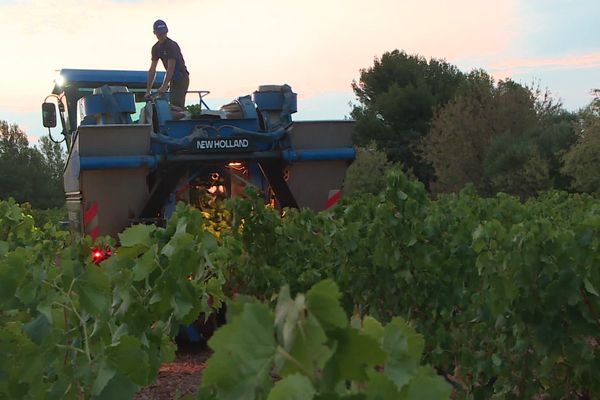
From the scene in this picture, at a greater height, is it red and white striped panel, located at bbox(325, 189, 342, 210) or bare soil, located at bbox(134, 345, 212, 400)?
red and white striped panel, located at bbox(325, 189, 342, 210)

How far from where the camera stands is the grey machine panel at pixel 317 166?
311 inches

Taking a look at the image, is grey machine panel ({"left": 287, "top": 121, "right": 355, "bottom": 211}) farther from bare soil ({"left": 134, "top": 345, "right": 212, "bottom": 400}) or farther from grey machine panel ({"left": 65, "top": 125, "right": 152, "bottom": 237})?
bare soil ({"left": 134, "top": 345, "right": 212, "bottom": 400})

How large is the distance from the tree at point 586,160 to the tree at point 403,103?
1317 cm

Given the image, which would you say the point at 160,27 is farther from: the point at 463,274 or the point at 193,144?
the point at 463,274

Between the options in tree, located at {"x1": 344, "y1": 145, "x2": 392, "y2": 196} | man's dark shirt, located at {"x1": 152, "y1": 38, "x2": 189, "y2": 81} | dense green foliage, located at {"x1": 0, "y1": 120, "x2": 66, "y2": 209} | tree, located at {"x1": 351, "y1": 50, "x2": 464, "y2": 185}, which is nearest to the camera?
man's dark shirt, located at {"x1": 152, "y1": 38, "x2": 189, "y2": 81}

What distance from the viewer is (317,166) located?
796 cm

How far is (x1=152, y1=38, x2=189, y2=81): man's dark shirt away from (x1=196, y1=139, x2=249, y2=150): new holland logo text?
4.77ft

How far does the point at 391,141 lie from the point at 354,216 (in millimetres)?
39171

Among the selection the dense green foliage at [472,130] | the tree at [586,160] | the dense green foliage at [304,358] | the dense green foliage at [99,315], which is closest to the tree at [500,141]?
the dense green foliage at [472,130]

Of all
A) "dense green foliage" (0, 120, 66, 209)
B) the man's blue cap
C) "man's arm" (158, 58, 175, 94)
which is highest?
the man's blue cap

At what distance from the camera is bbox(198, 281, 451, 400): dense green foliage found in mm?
866

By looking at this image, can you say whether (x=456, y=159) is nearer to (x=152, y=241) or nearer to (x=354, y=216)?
(x=354, y=216)

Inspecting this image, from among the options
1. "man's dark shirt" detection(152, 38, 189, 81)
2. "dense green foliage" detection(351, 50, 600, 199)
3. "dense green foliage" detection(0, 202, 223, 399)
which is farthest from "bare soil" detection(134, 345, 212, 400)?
"dense green foliage" detection(351, 50, 600, 199)

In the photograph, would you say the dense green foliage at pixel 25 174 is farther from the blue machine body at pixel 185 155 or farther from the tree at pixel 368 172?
the blue machine body at pixel 185 155
